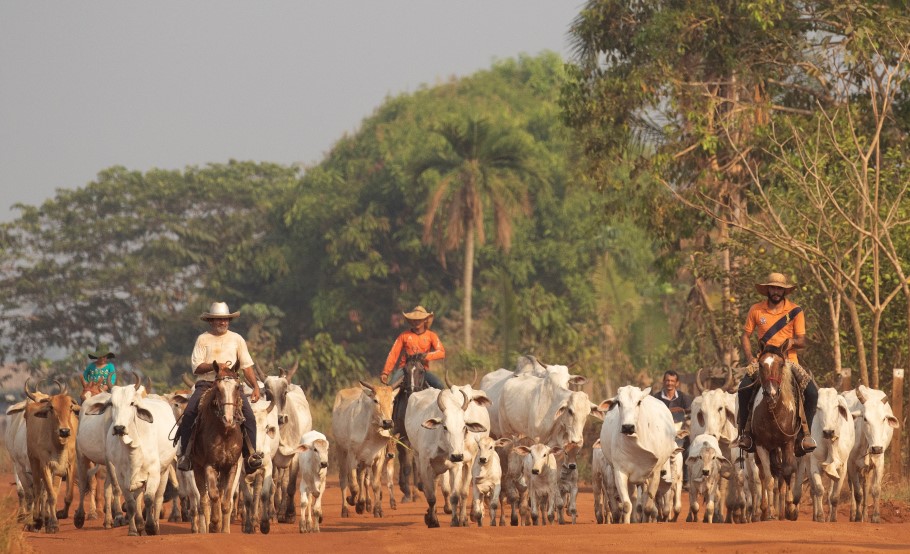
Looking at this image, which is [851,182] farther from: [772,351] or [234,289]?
[234,289]

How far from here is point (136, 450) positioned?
15.9m

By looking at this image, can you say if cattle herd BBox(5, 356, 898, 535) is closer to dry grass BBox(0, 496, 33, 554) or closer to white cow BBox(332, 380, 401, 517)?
white cow BBox(332, 380, 401, 517)

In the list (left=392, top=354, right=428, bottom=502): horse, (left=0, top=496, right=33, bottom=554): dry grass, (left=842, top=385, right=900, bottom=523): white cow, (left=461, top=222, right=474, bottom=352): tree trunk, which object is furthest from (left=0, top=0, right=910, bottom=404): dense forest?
(left=0, top=496, right=33, bottom=554): dry grass

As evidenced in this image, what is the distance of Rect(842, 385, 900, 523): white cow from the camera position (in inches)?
698

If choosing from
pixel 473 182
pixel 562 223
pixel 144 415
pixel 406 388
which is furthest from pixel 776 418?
pixel 562 223

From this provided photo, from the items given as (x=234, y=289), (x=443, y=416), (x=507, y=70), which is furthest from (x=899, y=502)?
(x=507, y=70)

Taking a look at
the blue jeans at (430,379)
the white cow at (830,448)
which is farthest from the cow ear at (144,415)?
the white cow at (830,448)

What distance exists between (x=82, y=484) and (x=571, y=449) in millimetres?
5835

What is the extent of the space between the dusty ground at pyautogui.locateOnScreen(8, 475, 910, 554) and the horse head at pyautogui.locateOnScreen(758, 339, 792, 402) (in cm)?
139

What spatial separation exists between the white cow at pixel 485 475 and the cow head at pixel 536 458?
0.30 metres

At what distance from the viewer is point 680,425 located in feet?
60.2

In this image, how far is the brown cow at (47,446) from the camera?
17797mm

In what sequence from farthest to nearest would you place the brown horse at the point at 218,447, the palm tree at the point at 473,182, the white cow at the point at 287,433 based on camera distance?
the palm tree at the point at 473,182 → the white cow at the point at 287,433 → the brown horse at the point at 218,447

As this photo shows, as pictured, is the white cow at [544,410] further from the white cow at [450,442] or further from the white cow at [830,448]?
the white cow at [830,448]
